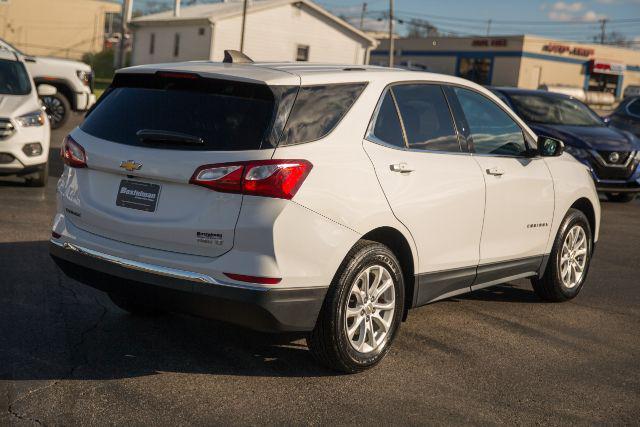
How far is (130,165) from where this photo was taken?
186 inches

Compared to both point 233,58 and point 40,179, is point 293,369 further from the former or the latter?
point 40,179

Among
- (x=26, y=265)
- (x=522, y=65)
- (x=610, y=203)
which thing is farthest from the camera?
(x=522, y=65)

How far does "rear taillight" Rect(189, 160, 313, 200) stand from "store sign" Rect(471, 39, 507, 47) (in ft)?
225

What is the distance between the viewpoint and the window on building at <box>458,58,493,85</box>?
2870 inches

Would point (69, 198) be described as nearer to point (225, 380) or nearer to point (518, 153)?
point (225, 380)

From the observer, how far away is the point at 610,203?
14.9 meters

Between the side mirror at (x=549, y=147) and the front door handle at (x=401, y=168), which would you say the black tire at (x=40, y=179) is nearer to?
the side mirror at (x=549, y=147)

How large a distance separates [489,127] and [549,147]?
0.65 metres

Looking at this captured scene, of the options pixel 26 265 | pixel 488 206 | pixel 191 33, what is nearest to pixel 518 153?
pixel 488 206

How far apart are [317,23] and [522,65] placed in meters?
25.4

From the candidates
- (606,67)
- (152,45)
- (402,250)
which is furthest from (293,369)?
(606,67)

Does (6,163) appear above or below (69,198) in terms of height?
below

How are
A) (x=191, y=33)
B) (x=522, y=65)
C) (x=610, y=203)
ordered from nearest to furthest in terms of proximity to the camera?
(x=610, y=203) < (x=191, y=33) < (x=522, y=65)

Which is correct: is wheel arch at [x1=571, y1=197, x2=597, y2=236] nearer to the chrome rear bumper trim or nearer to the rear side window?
the rear side window
